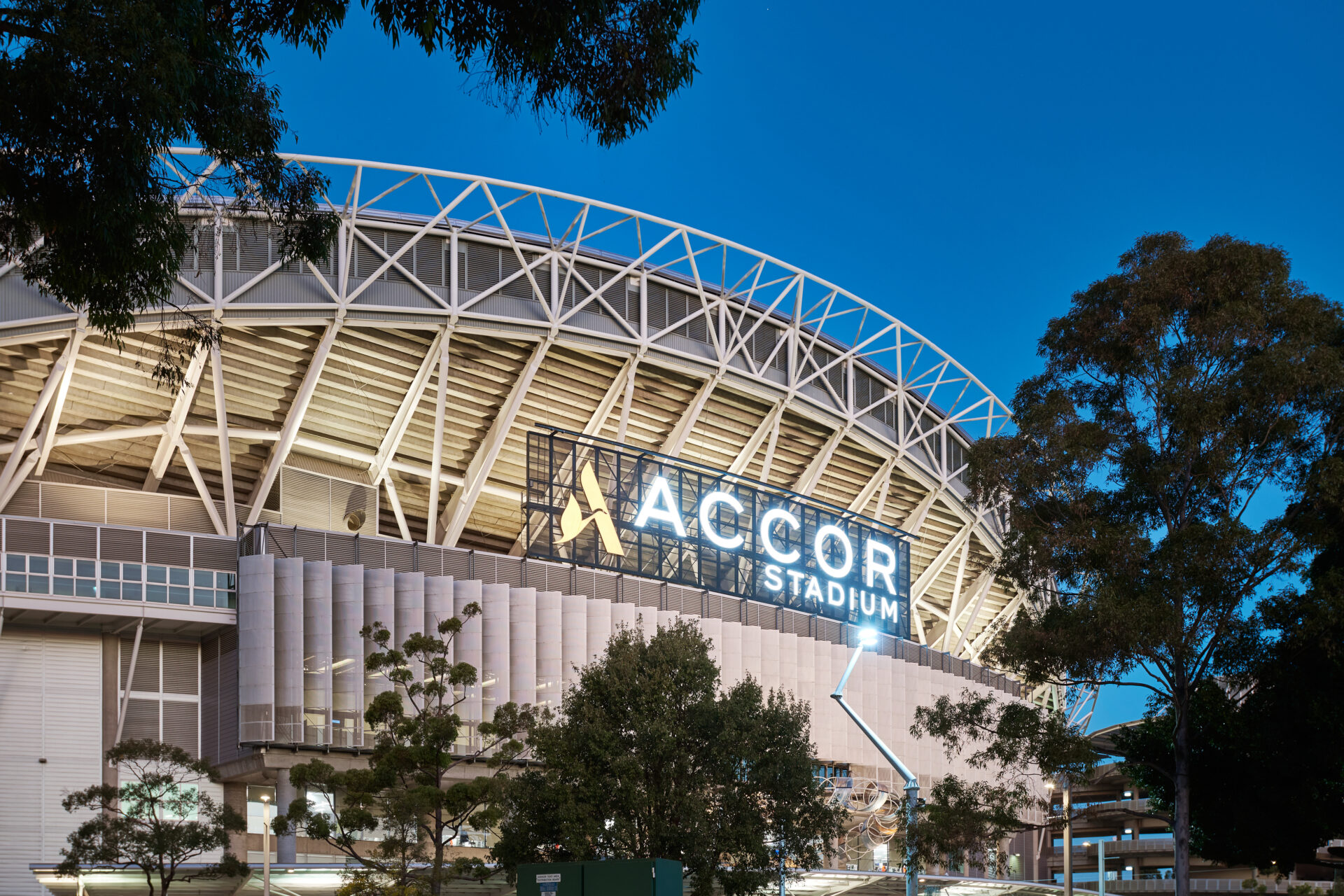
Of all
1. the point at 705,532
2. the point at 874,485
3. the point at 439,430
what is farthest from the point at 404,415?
the point at 874,485

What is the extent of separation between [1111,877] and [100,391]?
110 m

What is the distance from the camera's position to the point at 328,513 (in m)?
66.2

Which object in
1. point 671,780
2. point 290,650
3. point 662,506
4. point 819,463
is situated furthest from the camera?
point 819,463

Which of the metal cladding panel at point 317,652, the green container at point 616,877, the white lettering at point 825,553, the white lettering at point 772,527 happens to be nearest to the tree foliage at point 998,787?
the green container at point 616,877

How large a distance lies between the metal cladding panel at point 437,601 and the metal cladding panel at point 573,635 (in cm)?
536

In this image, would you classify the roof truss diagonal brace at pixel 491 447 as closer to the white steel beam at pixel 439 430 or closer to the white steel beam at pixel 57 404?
the white steel beam at pixel 439 430

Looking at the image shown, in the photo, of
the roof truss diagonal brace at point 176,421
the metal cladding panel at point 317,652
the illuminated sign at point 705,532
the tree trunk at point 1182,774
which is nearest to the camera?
the tree trunk at point 1182,774

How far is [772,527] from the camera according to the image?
73562mm

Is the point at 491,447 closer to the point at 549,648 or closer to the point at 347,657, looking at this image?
the point at 549,648

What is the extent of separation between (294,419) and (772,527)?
82.2ft

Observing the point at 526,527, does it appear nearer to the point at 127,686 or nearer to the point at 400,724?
the point at 127,686

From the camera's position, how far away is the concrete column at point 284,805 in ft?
174

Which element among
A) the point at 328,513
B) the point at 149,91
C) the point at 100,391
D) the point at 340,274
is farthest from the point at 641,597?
the point at 149,91

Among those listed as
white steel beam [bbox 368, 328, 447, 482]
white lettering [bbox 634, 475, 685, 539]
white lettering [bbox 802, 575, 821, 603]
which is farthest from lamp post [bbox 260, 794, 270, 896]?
white lettering [bbox 802, 575, 821, 603]
